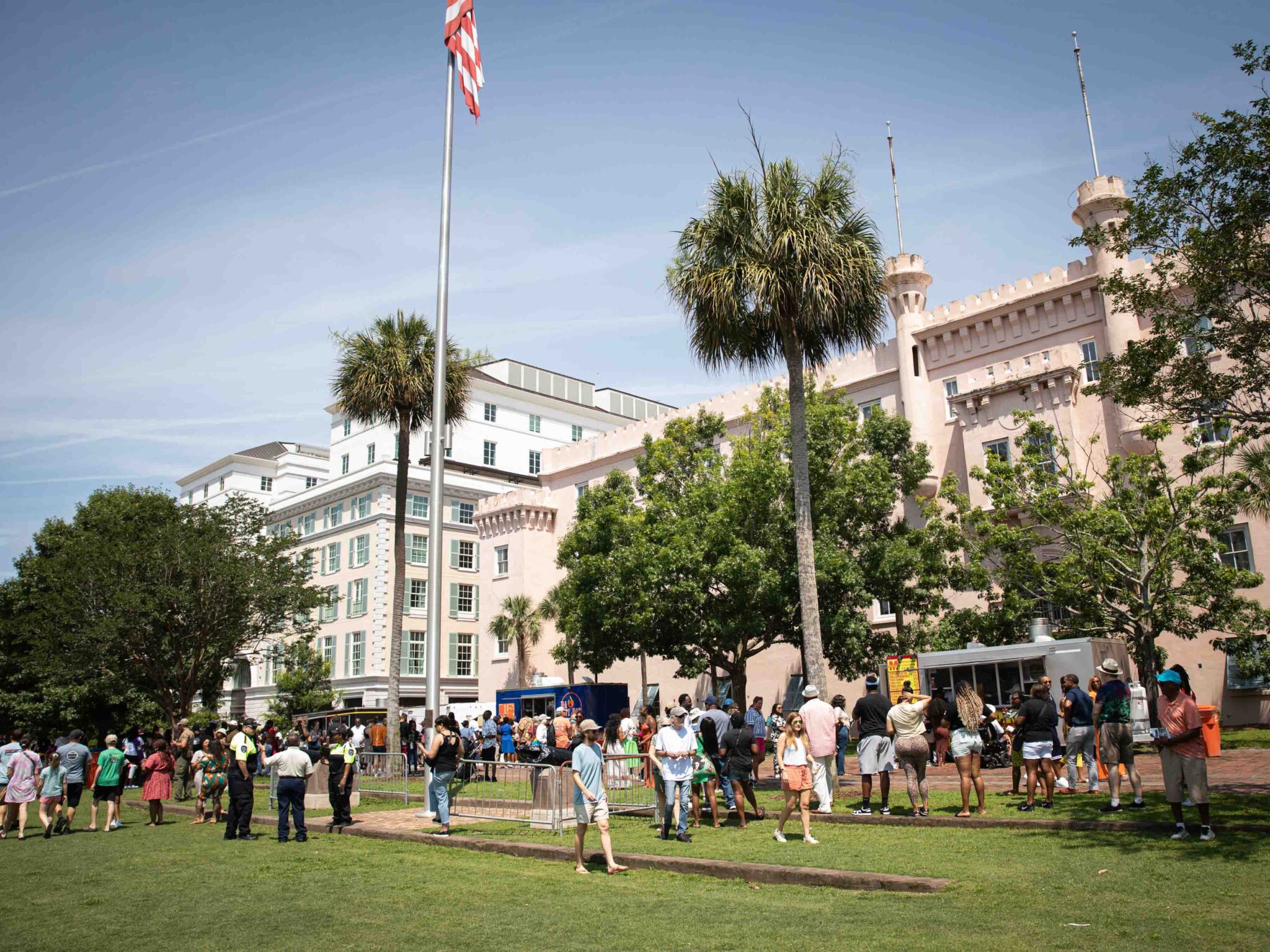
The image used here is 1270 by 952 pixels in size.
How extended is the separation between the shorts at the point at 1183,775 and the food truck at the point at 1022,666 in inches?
429

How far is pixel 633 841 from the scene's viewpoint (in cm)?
1314

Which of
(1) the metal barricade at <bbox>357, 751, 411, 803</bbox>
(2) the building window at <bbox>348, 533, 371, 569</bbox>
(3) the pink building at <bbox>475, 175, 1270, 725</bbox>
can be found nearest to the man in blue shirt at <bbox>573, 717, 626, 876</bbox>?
(1) the metal barricade at <bbox>357, 751, 411, 803</bbox>

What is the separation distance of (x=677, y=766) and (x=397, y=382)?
788 inches

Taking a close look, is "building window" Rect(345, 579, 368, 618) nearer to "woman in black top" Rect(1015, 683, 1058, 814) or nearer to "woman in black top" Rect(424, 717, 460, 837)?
"woman in black top" Rect(424, 717, 460, 837)

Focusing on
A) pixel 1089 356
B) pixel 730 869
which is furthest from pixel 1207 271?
pixel 1089 356

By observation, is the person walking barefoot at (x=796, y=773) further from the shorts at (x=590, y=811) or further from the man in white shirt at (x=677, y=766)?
the shorts at (x=590, y=811)

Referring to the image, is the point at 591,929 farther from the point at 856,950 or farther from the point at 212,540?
the point at 212,540

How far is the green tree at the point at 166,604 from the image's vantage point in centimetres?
3578

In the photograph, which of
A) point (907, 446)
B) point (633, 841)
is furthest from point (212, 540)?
point (633, 841)

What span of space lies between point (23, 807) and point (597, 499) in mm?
21275

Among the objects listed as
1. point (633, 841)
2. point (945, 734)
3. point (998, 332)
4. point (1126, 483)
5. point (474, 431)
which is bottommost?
point (633, 841)

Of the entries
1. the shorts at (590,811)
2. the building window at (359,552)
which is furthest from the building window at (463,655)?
the shorts at (590,811)

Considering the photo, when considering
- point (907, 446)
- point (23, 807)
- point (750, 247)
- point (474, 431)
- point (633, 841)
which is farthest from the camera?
point (474, 431)

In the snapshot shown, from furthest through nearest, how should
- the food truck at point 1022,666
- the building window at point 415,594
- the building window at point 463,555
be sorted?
1. the building window at point 463,555
2. the building window at point 415,594
3. the food truck at point 1022,666
